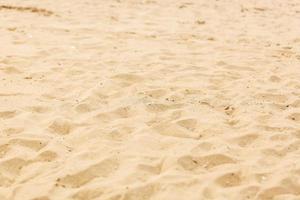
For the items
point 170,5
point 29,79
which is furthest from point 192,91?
point 170,5

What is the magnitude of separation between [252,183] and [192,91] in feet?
5.60

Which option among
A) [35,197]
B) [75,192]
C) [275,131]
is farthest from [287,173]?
[35,197]

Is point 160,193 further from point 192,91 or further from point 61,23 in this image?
point 61,23

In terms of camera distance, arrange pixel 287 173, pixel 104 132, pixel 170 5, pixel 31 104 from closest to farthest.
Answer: pixel 287 173, pixel 104 132, pixel 31 104, pixel 170 5

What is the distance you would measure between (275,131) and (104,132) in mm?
1310

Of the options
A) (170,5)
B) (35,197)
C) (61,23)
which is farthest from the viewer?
(170,5)

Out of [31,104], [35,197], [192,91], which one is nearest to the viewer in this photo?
[35,197]

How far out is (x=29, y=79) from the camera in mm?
5070

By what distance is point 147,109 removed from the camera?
4.41 meters

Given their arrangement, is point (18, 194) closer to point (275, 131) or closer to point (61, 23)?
point (275, 131)

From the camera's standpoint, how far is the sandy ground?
3.30 meters

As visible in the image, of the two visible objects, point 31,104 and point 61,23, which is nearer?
point 31,104

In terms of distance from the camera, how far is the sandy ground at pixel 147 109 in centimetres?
330

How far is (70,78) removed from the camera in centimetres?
511
